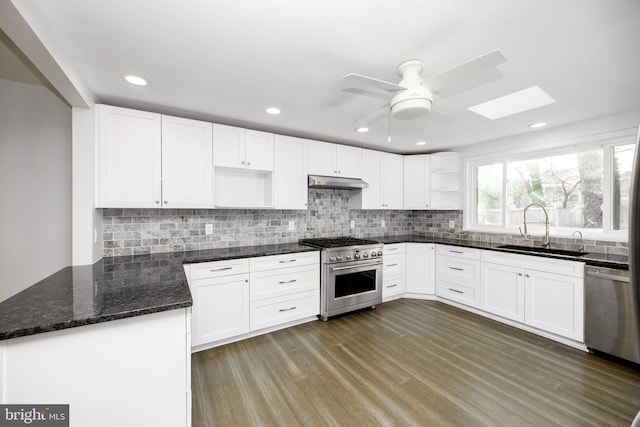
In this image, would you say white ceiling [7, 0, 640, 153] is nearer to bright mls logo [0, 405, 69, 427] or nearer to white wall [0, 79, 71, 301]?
white wall [0, 79, 71, 301]

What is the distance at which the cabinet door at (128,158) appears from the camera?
2371mm

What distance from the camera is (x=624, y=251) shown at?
2783 mm

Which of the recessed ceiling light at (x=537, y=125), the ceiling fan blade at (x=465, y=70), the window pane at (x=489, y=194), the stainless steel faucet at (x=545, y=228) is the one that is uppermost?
the recessed ceiling light at (x=537, y=125)

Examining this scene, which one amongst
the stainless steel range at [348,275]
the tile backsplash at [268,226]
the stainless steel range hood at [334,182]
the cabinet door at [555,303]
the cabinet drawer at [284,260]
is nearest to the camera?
the cabinet door at [555,303]

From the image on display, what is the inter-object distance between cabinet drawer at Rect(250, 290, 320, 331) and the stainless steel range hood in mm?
1320

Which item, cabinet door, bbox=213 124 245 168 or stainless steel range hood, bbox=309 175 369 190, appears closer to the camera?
cabinet door, bbox=213 124 245 168

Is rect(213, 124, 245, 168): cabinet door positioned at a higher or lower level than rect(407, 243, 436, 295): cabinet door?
higher

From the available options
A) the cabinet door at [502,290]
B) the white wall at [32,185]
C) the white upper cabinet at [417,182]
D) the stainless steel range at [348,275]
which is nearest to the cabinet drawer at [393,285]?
the stainless steel range at [348,275]

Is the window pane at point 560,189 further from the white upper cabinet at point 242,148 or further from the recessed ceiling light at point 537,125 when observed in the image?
the white upper cabinet at point 242,148

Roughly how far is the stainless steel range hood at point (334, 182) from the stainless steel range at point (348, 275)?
0.75 m

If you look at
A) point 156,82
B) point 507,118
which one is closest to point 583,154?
point 507,118

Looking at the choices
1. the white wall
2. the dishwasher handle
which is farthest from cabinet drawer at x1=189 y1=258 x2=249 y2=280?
the dishwasher handle

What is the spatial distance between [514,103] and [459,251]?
187 centimetres

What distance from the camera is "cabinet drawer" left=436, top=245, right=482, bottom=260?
348 cm
